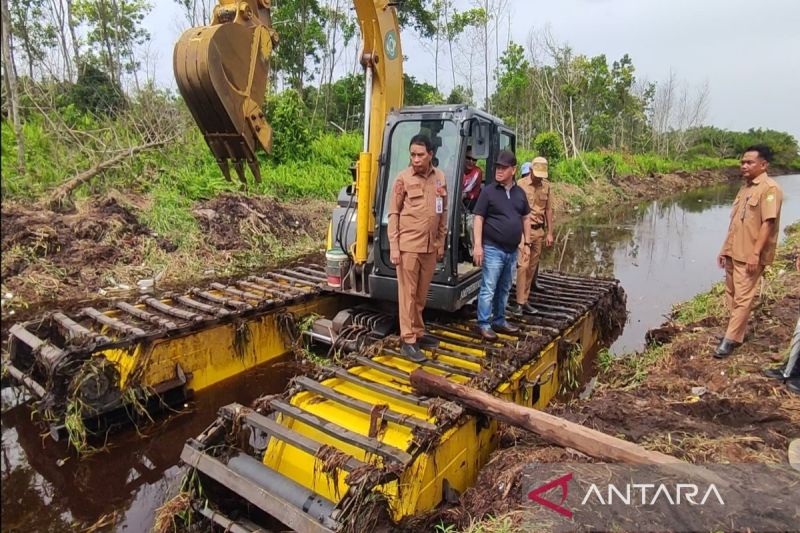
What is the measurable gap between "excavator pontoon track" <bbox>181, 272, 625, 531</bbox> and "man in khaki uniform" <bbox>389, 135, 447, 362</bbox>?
51 cm

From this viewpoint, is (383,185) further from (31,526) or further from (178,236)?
(178,236)

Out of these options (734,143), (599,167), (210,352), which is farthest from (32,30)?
(734,143)

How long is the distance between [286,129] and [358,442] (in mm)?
12141

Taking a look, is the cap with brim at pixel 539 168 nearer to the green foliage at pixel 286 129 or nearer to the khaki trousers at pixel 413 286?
the khaki trousers at pixel 413 286

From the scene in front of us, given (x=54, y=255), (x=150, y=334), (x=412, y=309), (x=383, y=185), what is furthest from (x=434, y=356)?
(x=54, y=255)

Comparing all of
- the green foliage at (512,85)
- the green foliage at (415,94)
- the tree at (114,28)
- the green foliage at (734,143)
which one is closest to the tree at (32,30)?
the tree at (114,28)

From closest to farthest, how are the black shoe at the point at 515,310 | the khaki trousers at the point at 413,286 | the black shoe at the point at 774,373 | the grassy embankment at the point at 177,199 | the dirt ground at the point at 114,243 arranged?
the khaki trousers at the point at 413,286
the black shoe at the point at 774,373
the black shoe at the point at 515,310
the dirt ground at the point at 114,243
the grassy embankment at the point at 177,199

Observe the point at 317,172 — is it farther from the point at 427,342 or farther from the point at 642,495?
the point at 642,495

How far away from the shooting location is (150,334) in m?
4.23

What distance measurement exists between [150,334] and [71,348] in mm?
554

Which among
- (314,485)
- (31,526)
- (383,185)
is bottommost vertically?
(31,526)

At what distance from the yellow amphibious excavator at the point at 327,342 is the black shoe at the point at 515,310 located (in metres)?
0.21

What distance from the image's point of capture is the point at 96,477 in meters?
3.72

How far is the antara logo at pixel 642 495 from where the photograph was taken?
2648 mm
